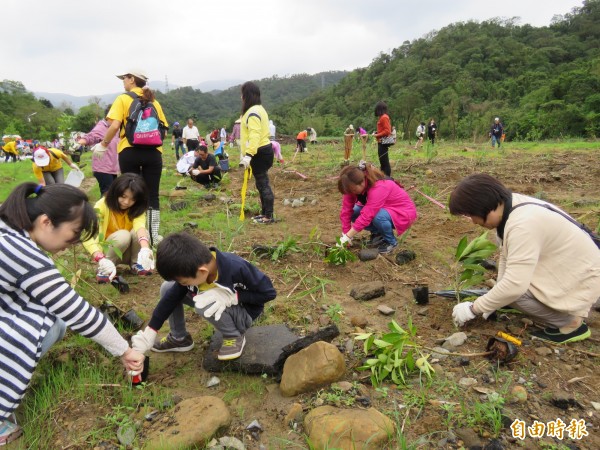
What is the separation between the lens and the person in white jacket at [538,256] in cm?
213

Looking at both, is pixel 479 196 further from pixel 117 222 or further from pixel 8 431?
pixel 117 222

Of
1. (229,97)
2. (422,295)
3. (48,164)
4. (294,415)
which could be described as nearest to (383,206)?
(422,295)

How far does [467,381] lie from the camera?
2014 millimetres

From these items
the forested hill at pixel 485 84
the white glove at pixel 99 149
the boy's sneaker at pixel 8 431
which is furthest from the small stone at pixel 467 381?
the forested hill at pixel 485 84

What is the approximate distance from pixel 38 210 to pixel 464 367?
7.28 ft

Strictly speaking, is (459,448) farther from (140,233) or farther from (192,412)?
(140,233)

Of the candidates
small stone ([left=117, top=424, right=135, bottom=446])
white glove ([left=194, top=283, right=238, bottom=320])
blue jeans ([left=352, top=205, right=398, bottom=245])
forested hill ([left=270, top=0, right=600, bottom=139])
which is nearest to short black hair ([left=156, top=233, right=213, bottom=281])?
white glove ([left=194, top=283, right=238, bottom=320])

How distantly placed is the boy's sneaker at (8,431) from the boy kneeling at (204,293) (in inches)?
23.1

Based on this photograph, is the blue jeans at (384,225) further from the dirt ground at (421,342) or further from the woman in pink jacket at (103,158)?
the woman in pink jacket at (103,158)

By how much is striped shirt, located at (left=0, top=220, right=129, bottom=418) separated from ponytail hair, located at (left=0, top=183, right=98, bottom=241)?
53 mm

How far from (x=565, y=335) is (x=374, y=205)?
6.07 feet

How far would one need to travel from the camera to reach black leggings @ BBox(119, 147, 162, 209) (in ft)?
12.2

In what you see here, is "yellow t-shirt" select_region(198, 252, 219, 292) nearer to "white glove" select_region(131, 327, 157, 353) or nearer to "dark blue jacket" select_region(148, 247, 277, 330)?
"dark blue jacket" select_region(148, 247, 277, 330)

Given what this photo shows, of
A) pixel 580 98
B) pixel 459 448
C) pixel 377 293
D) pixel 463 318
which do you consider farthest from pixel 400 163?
pixel 580 98
